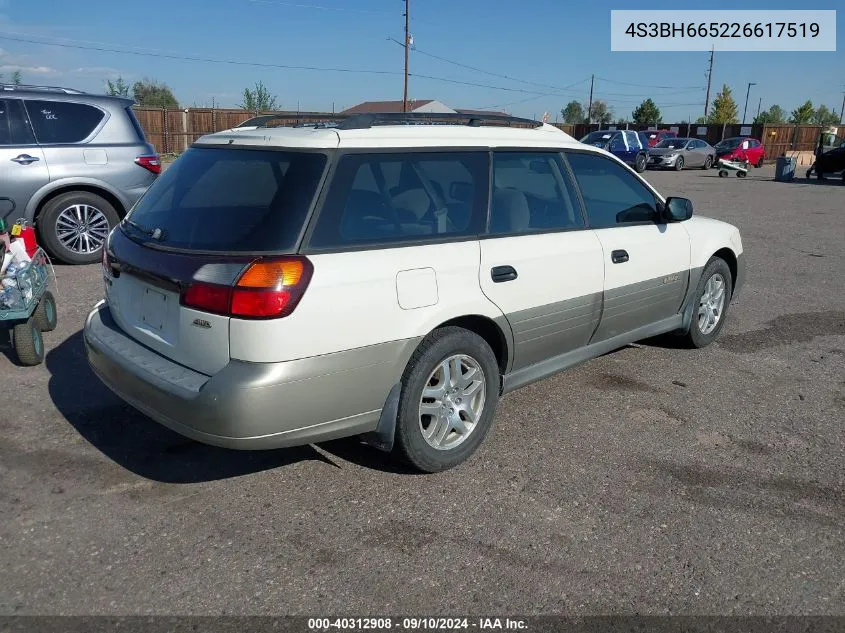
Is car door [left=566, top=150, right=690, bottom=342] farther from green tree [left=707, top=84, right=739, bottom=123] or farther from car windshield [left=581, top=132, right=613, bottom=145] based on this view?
green tree [left=707, top=84, right=739, bottom=123]

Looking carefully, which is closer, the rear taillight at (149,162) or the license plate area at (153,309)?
the license plate area at (153,309)

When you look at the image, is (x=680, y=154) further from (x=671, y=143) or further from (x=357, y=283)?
(x=357, y=283)

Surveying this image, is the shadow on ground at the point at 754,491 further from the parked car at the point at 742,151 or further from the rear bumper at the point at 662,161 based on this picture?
the parked car at the point at 742,151

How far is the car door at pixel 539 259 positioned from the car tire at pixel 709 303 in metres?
1.44

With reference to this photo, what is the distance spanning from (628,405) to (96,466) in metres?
3.09

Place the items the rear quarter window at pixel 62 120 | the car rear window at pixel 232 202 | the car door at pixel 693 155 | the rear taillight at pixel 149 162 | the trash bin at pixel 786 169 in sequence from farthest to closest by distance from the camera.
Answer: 1. the car door at pixel 693 155
2. the trash bin at pixel 786 169
3. the rear taillight at pixel 149 162
4. the rear quarter window at pixel 62 120
5. the car rear window at pixel 232 202

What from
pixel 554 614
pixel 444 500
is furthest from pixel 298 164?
pixel 554 614

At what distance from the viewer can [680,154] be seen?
1249 inches

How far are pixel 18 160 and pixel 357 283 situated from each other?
614 centimetres

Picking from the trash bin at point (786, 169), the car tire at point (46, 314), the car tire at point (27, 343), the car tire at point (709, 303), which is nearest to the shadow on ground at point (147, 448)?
the car tire at point (27, 343)

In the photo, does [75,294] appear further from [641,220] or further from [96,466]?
[641,220]

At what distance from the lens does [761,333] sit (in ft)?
20.4

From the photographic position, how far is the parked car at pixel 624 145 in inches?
1173

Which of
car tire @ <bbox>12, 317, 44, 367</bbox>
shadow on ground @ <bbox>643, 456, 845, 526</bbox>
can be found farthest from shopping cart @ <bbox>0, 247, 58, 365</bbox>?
shadow on ground @ <bbox>643, 456, 845, 526</bbox>
